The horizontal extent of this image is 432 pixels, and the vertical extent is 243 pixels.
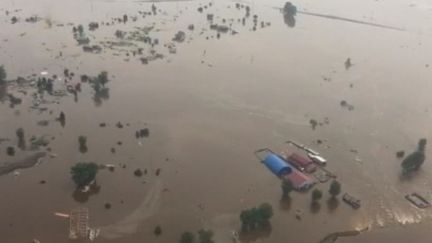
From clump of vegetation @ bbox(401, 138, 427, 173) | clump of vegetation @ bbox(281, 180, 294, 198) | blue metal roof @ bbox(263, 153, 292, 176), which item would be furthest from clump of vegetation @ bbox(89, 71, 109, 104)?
clump of vegetation @ bbox(401, 138, 427, 173)

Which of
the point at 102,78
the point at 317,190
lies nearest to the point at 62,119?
the point at 102,78

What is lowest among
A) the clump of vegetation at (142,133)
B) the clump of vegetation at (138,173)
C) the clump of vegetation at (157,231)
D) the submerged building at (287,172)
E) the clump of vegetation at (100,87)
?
the clump of vegetation at (157,231)

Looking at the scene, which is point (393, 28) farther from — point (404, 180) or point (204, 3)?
point (404, 180)

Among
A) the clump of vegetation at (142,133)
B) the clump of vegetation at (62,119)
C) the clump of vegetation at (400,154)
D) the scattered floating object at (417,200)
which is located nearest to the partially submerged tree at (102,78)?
the clump of vegetation at (62,119)

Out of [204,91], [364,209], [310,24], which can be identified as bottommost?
[364,209]

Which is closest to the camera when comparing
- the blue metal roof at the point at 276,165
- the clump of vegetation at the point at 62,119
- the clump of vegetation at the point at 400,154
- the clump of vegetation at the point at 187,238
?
the clump of vegetation at the point at 187,238

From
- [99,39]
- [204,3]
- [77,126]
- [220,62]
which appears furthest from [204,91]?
[204,3]

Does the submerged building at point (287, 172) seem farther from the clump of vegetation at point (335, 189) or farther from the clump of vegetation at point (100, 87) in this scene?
the clump of vegetation at point (100, 87)
